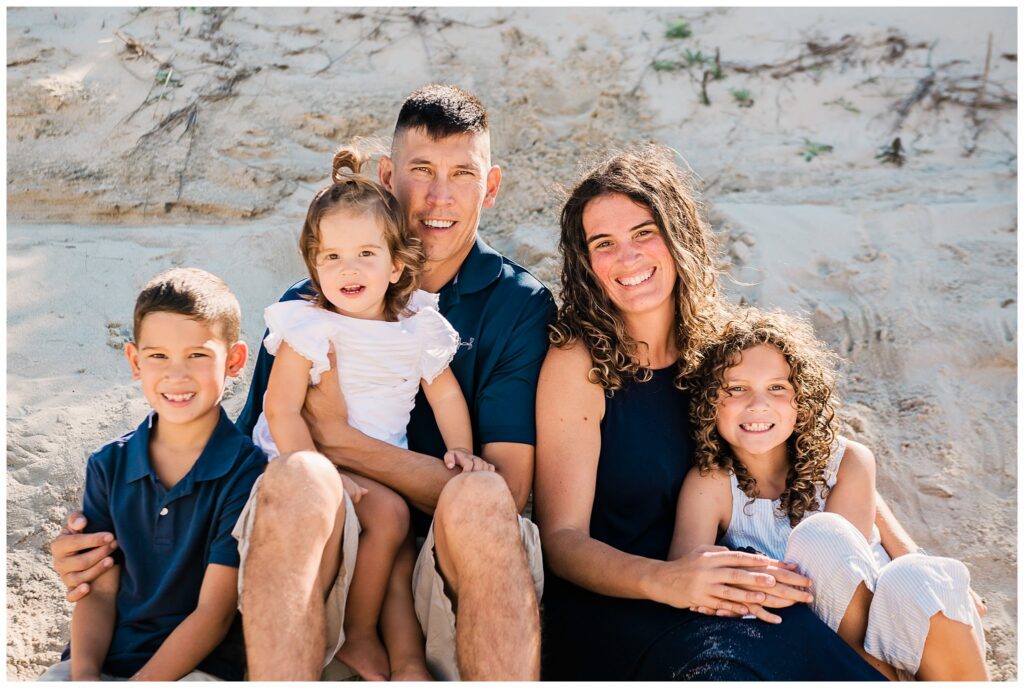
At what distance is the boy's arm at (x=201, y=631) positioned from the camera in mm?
2447

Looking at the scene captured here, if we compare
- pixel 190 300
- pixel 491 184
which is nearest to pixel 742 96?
pixel 491 184

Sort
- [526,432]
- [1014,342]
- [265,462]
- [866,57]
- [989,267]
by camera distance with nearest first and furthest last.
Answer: [265,462] < [526,432] < [1014,342] < [989,267] < [866,57]

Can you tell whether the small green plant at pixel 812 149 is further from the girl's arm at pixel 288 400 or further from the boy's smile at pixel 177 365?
the boy's smile at pixel 177 365

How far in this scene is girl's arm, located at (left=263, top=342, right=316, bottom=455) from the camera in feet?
9.05

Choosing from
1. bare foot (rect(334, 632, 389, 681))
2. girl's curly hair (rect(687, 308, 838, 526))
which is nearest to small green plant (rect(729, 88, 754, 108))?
girl's curly hair (rect(687, 308, 838, 526))

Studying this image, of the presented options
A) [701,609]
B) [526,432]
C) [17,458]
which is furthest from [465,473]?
[17,458]

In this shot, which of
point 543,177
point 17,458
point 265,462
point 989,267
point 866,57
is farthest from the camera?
point 866,57

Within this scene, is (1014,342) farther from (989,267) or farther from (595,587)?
(595,587)

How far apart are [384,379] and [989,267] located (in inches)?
121

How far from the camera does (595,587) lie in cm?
274

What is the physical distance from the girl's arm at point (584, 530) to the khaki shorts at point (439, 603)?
14 centimetres

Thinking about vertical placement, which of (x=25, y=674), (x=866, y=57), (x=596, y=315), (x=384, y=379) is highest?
(x=866, y=57)

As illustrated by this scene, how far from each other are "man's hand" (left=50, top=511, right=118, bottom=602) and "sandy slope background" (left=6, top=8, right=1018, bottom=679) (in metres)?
0.88

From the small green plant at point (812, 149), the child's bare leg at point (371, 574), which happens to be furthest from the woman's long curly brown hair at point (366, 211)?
the small green plant at point (812, 149)
